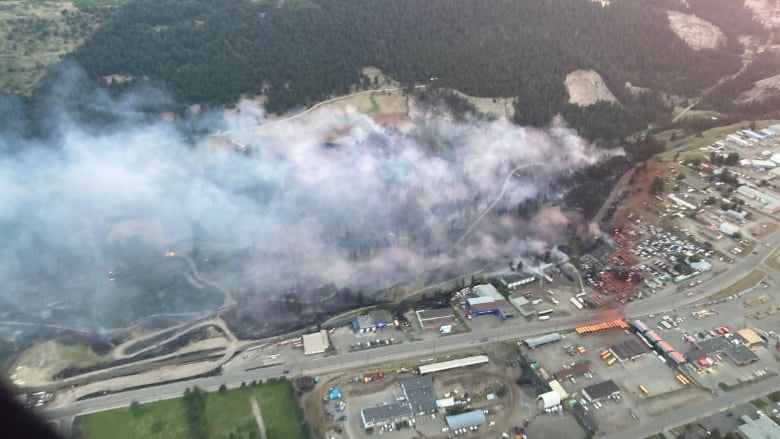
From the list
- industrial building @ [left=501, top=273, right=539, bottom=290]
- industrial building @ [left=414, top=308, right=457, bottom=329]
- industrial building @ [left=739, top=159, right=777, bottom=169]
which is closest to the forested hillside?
industrial building @ [left=739, top=159, right=777, bottom=169]

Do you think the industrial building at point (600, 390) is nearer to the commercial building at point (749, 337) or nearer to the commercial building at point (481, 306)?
the commercial building at point (481, 306)

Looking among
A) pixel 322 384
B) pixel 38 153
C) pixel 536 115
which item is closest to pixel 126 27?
pixel 38 153

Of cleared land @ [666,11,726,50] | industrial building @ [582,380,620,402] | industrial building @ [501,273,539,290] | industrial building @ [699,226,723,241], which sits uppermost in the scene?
cleared land @ [666,11,726,50]

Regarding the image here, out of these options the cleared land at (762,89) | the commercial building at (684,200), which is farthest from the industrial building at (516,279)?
the cleared land at (762,89)

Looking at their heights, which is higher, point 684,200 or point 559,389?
point 684,200

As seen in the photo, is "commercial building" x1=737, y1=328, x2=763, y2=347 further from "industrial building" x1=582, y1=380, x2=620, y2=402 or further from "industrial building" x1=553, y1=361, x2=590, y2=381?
"industrial building" x1=553, y1=361, x2=590, y2=381


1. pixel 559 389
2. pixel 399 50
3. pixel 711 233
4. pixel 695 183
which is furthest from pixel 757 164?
pixel 399 50

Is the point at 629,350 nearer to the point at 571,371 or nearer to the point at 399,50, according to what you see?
the point at 571,371
